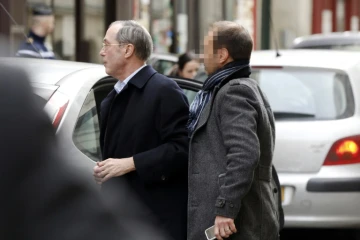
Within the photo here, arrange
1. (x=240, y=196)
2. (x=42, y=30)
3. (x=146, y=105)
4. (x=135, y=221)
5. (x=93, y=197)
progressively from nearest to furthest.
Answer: (x=93, y=197)
(x=135, y=221)
(x=240, y=196)
(x=146, y=105)
(x=42, y=30)

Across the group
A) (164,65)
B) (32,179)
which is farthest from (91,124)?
(164,65)

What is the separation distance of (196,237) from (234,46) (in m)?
0.83

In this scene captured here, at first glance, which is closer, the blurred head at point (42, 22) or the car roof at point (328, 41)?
the blurred head at point (42, 22)

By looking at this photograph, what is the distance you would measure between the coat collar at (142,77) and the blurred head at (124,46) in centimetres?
5

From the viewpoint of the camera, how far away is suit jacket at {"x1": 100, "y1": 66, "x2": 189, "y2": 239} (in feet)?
14.8

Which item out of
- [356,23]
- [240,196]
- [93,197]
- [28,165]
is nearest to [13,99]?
[28,165]

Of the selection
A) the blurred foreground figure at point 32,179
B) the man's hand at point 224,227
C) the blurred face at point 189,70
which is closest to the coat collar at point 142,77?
the man's hand at point 224,227

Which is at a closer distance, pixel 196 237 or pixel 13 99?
pixel 13 99

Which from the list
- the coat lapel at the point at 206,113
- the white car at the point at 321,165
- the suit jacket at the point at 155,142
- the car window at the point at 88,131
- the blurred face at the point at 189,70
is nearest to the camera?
the coat lapel at the point at 206,113

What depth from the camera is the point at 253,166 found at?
4.27 metres

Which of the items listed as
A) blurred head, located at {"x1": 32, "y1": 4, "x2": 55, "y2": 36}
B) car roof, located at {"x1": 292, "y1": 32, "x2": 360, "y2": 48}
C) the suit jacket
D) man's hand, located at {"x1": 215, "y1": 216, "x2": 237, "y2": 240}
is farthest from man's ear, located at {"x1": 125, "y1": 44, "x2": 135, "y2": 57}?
car roof, located at {"x1": 292, "y1": 32, "x2": 360, "y2": 48}

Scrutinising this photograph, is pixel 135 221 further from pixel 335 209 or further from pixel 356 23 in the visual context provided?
pixel 356 23

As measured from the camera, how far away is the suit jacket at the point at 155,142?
4523mm

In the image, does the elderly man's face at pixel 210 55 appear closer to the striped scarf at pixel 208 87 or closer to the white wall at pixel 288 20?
the striped scarf at pixel 208 87
